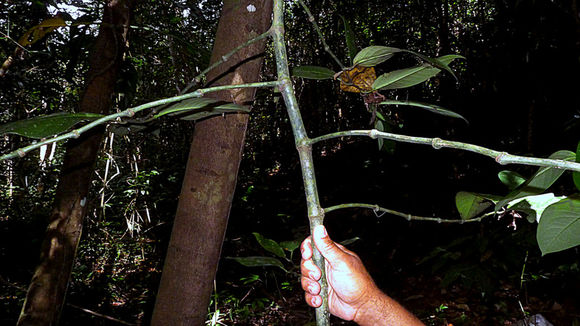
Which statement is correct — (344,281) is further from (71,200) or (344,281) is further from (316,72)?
(71,200)

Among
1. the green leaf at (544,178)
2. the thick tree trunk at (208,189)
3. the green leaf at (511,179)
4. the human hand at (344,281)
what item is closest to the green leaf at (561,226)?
the green leaf at (544,178)

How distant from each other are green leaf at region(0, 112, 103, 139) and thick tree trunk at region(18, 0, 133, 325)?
0.95m

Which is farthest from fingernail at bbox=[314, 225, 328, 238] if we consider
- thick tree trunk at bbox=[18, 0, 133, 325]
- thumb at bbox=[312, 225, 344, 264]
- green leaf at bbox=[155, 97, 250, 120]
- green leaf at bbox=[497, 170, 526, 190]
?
thick tree trunk at bbox=[18, 0, 133, 325]

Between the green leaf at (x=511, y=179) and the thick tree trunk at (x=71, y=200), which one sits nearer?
the green leaf at (x=511, y=179)

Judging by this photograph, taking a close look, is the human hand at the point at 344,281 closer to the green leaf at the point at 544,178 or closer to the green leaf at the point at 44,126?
the green leaf at the point at 544,178

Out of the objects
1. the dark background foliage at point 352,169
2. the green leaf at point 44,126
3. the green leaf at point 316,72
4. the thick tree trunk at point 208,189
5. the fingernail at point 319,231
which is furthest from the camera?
the dark background foliage at point 352,169

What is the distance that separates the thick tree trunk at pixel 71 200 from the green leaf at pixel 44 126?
95 centimetres

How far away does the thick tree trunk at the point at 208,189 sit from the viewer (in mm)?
883

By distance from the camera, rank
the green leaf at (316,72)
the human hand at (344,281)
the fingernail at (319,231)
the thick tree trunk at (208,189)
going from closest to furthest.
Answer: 1. the fingernail at (319,231)
2. the green leaf at (316,72)
3. the human hand at (344,281)
4. the thick tree trunk at (208,189)

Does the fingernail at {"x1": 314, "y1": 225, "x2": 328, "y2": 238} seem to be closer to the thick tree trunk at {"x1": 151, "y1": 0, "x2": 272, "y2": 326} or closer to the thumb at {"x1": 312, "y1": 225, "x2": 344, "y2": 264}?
the thumb at {"x1": 312, "y1": 225, "x2": 344, "y2": 264}

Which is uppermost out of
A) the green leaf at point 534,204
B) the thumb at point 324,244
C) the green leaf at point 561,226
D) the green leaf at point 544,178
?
the green leaf at point 544,178

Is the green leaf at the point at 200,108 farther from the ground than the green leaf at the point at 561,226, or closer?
farther from the ground

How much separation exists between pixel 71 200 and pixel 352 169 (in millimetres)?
4147

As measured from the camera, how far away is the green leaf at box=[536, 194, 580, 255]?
427 millimetres
